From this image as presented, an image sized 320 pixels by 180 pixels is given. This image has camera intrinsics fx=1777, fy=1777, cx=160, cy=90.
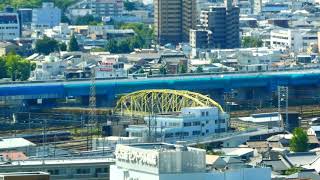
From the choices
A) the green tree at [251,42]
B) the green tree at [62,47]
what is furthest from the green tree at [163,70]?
the green tree at [251,42]

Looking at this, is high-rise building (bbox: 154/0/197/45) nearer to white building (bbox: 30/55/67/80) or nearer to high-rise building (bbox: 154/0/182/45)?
high-rise building (bbox: 154/0/182/45)

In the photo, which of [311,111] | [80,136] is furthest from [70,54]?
[80,136]

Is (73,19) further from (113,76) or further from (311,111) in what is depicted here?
(311,111)

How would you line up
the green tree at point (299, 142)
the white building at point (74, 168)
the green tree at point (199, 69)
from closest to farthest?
1. the white building at point (74, 168)
2. the green tree at point (299, 142)
3. the green tree at point (199, 69)

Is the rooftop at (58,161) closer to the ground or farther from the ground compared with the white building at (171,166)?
closer to the ground

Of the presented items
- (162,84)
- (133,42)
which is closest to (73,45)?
(133,42)

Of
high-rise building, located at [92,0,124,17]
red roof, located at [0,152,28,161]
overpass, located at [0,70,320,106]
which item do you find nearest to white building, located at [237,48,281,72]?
overpass, located at [0,70,320,106]

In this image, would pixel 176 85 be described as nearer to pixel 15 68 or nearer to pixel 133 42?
pixel 15 68

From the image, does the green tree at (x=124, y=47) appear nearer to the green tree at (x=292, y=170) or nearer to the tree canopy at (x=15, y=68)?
the tree canopy at (x=15, y=68)
